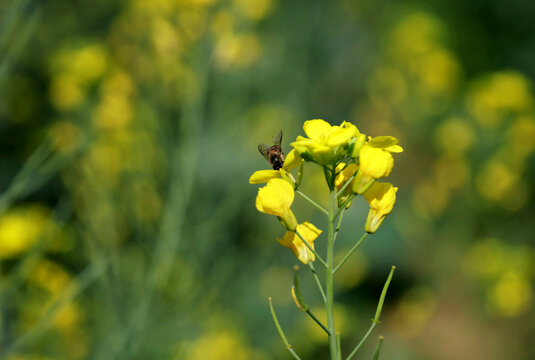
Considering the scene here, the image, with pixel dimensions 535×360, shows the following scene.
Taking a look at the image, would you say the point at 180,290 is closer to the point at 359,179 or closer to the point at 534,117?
the point at 359,179

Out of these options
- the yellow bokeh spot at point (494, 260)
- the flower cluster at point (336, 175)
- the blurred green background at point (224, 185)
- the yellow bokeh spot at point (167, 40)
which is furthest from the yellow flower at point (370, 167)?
the yellow bokeh spot at point (494, 260)

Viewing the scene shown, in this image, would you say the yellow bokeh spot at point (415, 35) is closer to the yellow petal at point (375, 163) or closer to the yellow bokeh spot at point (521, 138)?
the yellow bokeh spot at point (521, 138)

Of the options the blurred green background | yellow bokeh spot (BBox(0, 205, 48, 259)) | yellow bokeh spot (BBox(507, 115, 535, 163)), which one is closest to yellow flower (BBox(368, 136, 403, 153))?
the blurred green background

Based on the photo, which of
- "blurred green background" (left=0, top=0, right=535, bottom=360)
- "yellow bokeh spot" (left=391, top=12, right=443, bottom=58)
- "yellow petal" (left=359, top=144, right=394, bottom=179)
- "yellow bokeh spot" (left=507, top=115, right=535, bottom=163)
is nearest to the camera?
"yellow petal" (left=359, top=144, right=394, bottom=179)

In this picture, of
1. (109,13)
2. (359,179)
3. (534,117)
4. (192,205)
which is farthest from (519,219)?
(359,179)

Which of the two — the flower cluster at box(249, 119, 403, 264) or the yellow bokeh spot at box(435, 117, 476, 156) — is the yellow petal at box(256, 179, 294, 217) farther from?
the yellow bokeh spot at box(435, 117, 476, 156)

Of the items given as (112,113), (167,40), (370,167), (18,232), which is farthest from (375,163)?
(112,113)

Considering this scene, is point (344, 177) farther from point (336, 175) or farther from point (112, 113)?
point (112, 113)
